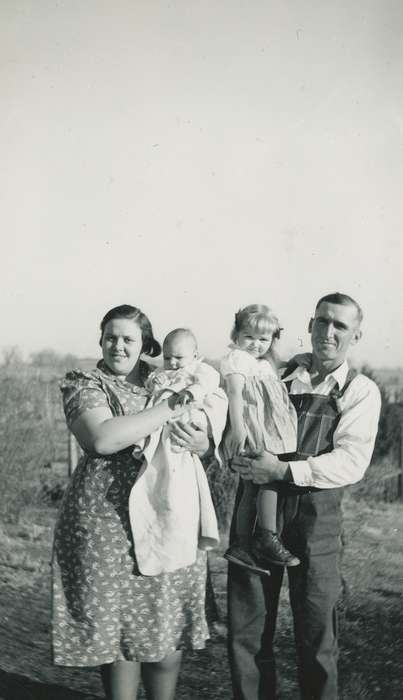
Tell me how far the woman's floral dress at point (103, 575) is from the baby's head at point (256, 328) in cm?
65

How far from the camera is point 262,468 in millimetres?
2736

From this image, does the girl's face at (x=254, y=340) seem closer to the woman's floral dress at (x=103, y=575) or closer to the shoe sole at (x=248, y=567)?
the woman's floral dress at (x=103, y=575)

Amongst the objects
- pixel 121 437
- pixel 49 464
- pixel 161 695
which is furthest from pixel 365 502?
pixel 121 437

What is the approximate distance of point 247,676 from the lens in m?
2.87

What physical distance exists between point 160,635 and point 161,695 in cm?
31

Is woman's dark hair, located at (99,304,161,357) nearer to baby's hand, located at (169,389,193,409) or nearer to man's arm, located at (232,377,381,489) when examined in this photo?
baby's hand, located at (169,389,193,409)

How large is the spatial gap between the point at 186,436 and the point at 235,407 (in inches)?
13.6

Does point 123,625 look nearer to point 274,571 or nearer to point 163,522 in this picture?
point 163,522

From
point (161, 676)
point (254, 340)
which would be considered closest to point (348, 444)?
point (254, 340)

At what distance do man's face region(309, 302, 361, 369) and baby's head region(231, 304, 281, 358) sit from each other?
0.80 feet

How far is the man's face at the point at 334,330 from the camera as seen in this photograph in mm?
2830

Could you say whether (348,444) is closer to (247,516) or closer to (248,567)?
(247,516)

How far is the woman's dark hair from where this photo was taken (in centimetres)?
279

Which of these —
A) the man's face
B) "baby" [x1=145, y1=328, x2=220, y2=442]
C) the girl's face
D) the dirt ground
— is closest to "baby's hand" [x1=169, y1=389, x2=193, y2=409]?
"baby" [x1=145, y1=328, x2=220, y2=442]
